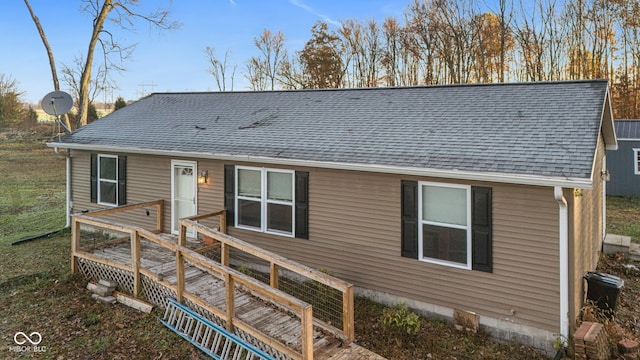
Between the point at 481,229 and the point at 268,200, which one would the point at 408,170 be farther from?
the point at 268,200

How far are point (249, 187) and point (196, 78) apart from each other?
26426 mm

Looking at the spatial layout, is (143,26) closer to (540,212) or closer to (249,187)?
(249,187)

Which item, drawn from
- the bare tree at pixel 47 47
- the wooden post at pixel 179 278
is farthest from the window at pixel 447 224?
the bare tree at pixel 47 47

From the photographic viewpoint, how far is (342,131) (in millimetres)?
7637

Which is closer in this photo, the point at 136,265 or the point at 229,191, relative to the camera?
the point at 136,265

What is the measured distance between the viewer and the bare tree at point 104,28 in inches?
785

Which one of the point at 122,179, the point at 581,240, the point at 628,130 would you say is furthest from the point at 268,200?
the point at 628,130

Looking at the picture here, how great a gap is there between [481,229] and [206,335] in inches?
157

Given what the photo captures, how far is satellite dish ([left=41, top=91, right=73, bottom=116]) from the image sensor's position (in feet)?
34.1

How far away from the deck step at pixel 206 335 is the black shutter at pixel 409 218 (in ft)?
8.75

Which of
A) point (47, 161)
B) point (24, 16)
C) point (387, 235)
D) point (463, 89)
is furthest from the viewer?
point (47, 161)

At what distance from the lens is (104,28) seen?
67.4 ft

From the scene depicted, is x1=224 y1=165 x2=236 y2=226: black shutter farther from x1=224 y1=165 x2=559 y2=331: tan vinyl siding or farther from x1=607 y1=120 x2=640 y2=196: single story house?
x1=607 y1=120 x2=640 y2=196: single story house

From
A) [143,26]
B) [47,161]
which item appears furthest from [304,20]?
[47,161]
